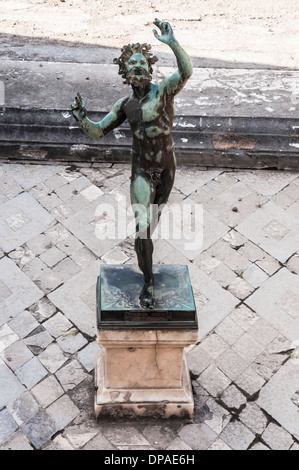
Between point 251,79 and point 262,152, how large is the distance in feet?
5.13

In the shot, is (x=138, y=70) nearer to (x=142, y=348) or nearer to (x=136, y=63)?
(x=136, y=63)

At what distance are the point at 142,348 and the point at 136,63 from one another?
6.44 ft

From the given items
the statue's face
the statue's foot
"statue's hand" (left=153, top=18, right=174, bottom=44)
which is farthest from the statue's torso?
the statue's foot

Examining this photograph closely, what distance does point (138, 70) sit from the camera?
3436mm

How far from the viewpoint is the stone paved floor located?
4348 millimetres

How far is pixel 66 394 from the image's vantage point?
4543 millimetres

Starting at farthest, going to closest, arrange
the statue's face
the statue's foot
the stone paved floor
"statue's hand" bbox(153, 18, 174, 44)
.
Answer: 1. the stone paved floor
2. the statue's foot
3. the statue's face
4. "statue's hand" bbox(153, 18, 174, 44)

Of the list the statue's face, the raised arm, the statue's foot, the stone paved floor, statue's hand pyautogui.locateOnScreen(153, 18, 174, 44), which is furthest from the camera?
the stone paved floor

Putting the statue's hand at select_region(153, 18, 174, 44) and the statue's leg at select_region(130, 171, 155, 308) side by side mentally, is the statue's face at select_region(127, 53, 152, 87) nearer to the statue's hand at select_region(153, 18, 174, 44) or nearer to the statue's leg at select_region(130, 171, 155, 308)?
the statue's hand at select_region(153, 18, 174, 44)

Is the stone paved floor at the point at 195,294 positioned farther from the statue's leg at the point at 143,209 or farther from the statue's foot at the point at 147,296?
the statue's leg at the point at 143,209

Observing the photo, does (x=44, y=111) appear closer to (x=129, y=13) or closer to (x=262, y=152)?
(x=262, y=152)

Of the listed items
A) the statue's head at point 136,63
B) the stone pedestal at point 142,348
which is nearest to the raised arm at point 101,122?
the statue's head at point 136,63

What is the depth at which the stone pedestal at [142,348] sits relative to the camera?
3.89 metres

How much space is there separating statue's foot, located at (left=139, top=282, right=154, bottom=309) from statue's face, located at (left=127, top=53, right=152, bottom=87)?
4.48ft
